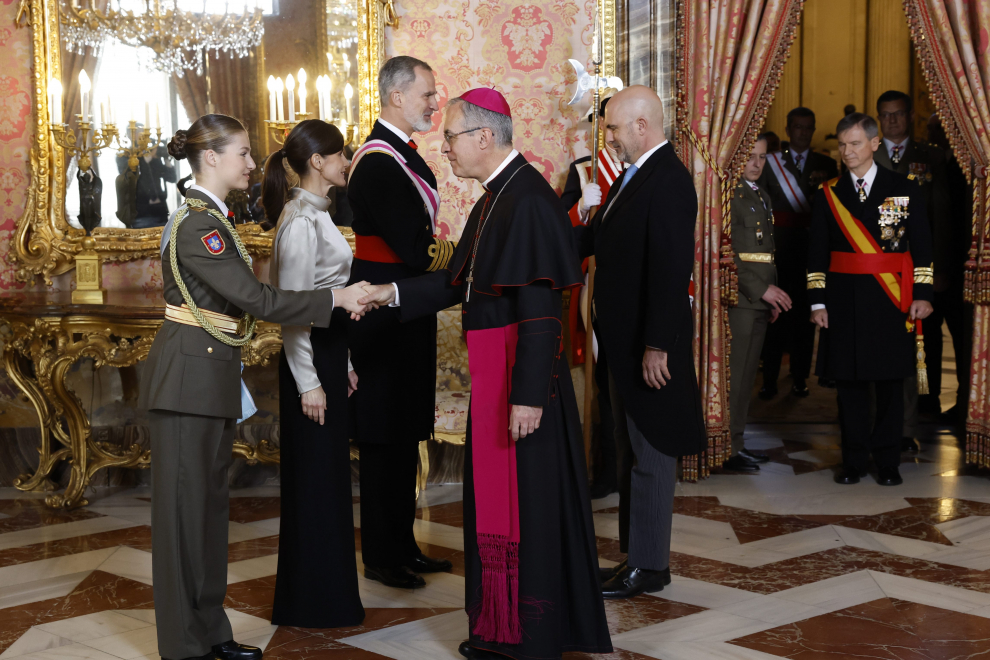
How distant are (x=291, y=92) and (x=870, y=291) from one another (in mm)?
2673

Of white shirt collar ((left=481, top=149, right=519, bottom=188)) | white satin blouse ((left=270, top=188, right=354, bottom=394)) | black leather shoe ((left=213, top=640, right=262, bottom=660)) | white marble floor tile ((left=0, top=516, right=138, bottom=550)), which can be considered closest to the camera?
white shirt collar ((left=481, top=149, right=519, bottom=188))

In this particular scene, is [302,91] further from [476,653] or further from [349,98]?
[476,653]

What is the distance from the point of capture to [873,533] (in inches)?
136

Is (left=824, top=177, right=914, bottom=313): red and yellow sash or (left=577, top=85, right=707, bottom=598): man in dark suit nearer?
(left=577, top=85, right=707, bottom=598): man in dark suit

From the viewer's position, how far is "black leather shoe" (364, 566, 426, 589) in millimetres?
2945

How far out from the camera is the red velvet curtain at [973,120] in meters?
4.20

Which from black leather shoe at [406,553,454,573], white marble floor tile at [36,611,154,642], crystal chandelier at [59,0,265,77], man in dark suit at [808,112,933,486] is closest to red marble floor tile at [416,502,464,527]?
black leather shoe at [406,553,454,573]

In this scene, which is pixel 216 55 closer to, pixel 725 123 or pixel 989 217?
pixel 725 123

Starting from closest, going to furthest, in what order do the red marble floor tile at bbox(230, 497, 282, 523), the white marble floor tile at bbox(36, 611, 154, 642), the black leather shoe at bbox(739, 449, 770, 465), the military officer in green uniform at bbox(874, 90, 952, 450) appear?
the white marble floor tile at bbox(36, 611, 154, 642) < the red marble floor tile at bbox(230, 497, 282, 523) < the black leather shoe at bbox(739, 449, 770, 465) < the military officer in green uniform at bbox(874, 90, 952, 450)

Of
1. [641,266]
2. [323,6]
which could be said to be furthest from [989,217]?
[323,6]

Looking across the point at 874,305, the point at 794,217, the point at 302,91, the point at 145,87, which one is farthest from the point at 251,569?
the point at 794,217

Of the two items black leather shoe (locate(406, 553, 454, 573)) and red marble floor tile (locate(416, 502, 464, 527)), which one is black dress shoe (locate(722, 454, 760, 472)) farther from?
black leather shoe (locate(406, 553, 454, 573))

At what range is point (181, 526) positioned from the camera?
2232 millimetres

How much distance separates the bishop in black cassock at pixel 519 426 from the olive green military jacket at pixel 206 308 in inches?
20.7
